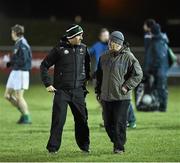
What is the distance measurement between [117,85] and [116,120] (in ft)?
1.91

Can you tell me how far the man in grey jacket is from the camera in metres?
13.3

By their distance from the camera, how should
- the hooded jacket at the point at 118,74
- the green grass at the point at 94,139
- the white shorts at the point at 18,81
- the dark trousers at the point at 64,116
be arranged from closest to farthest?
the green grass at the point at 94,139, the dark trousers at the point at 64,116, the hooded jacket at the point at 118,74, the white shorts at the point at 18,81

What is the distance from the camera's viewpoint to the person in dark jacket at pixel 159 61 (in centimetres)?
2100

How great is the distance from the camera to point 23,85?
60.3 ft

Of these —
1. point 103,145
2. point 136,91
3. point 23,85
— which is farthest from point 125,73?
point 136,91

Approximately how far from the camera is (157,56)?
69.3 ft

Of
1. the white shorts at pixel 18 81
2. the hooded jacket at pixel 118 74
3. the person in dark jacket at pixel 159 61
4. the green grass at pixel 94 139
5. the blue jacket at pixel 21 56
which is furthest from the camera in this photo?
the person in dark jacket at pixel 159 61

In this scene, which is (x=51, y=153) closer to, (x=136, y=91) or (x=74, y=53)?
(x=74, y=53)

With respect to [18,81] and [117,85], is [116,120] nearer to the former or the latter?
[117,85]

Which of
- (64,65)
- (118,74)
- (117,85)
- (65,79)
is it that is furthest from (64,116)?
(118,74)

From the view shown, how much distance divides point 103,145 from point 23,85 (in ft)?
14.4

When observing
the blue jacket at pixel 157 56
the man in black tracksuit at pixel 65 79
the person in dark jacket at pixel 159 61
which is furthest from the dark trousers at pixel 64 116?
the blue jacket at pixel 157 56

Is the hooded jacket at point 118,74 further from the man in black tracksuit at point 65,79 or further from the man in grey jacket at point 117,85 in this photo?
the man in black tracksuit at point 65,79

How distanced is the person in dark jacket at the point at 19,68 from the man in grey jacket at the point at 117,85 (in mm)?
5076
